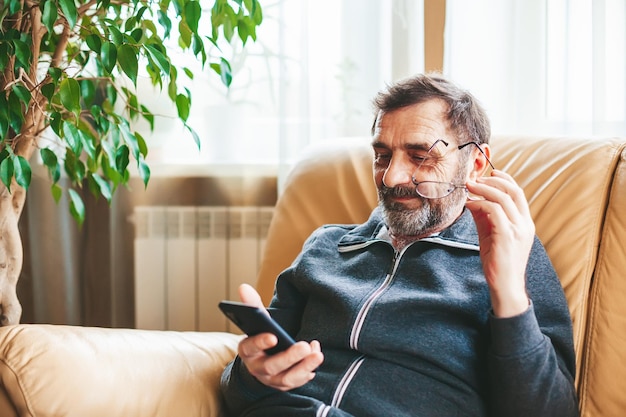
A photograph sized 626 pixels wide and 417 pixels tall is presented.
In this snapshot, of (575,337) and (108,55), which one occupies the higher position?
(108,55)

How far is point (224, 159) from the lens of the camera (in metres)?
2.29

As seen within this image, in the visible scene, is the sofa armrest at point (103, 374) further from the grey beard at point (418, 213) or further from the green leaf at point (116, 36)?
the green leaf at point (116, 36)

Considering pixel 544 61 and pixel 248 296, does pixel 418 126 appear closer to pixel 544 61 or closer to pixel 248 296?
pixel 248 296

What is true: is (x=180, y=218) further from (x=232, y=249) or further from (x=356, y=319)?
(x=356, y=319)

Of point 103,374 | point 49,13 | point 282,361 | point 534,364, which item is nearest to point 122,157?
point 49,13

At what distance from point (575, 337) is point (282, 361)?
1.85ft

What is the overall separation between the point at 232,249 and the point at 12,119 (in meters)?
0.91

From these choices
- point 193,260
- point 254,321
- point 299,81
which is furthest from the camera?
point 193,260

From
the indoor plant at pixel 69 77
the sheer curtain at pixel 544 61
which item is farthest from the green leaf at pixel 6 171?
the sheer curtain at pixel 544 61

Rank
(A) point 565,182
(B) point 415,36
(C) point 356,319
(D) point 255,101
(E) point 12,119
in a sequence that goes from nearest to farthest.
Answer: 1. (C) point 356,319
2. (A) point 565,182
3. (E) point 12,119
4. (B) point 415,36
5. (D) point 255,101

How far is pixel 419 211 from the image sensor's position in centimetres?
136

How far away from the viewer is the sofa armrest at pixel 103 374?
4.08 feet

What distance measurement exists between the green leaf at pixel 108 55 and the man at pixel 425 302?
0.54 m

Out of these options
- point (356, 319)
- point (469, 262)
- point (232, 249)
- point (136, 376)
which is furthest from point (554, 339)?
point (232, 249)
